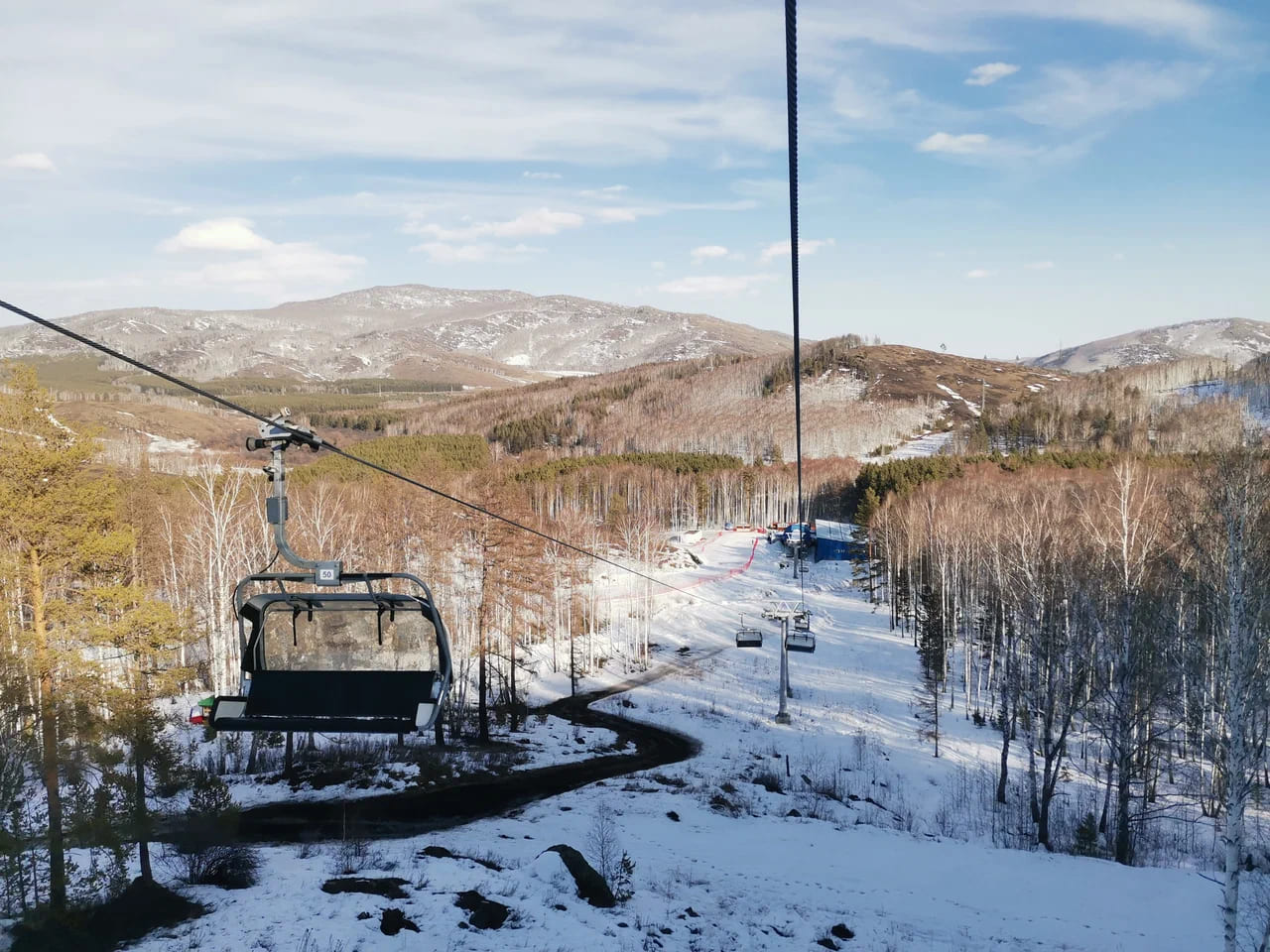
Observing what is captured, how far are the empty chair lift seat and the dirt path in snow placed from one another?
1279 centimetres

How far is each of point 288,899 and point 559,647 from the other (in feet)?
129

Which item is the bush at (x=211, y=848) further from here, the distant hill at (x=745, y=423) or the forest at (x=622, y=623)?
the distant hill at (x=745, y=423)

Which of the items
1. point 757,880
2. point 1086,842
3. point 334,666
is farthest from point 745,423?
point 334,666

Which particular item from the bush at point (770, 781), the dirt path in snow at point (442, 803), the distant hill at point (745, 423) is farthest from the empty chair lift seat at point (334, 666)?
the distant hill at point (745, 423)

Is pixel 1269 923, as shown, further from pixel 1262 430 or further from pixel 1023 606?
pixel 1023 606

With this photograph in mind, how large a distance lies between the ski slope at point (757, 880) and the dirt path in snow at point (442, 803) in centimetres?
116

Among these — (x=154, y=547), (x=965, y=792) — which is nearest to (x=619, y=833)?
(x=965, y=792)

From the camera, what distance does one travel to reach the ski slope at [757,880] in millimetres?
12750

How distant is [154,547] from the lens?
43.5 m

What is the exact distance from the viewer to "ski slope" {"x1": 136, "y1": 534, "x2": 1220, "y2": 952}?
12.8 metres

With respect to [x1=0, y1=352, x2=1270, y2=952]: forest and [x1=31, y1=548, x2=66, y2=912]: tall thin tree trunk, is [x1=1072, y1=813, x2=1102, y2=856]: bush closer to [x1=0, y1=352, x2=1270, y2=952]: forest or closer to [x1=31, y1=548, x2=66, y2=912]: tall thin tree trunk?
[x1=0, y1=352, x2=1270, y2=952]: forest

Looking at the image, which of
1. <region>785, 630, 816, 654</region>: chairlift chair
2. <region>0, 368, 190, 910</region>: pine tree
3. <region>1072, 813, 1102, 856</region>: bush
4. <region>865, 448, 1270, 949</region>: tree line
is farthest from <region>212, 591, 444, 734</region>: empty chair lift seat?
<region>785, 630, 816, 654</region>: chairlift chair

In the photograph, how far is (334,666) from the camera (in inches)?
300

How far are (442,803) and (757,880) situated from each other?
9.70 metres
